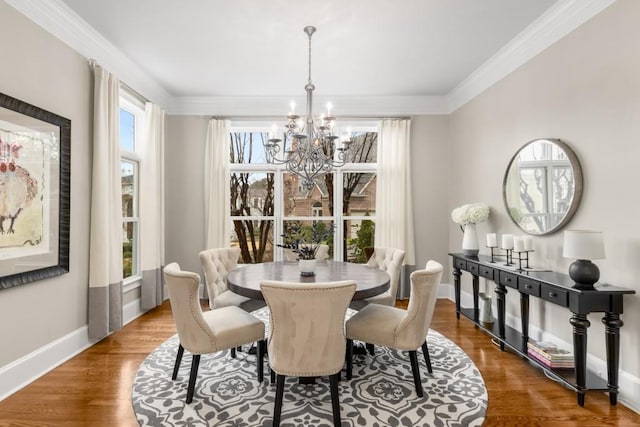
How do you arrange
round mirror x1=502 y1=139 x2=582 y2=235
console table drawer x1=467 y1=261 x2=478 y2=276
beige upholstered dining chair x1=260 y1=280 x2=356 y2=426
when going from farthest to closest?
console table drawer x1=467 y1=261 x2=478 y2=276
round mirror x1=502 y1=139 x2=582 y2=235
beige upholstered dining chair x1=260 y1=280 x2=356 y2=426

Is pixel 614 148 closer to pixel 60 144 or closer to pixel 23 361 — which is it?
pixel 60 144

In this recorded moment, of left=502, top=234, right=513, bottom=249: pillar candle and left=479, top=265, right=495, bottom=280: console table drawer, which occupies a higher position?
left=502, top=234, right=513, bottom=249: pillar candle

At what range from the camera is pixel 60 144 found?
9.33 ft

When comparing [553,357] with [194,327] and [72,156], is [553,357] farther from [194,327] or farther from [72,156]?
[72,156]

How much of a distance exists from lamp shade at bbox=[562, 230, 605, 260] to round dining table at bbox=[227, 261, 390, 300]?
4.06 feet

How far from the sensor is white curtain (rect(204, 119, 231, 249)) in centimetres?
489

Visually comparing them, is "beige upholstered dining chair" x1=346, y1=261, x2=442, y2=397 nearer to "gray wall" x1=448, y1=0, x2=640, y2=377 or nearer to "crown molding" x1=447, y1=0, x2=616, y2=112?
"gray wall" x1=448, y1=0, x2=640, y2=377

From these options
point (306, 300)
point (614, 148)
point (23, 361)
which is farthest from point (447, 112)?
point (23, 361)

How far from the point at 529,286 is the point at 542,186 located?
0.93 m

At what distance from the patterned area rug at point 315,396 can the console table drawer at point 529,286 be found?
0.74 m

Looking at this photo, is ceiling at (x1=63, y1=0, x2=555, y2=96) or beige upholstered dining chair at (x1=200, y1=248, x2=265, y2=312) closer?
ceiling at (x1=63, y1=0, x2=555, y2=96)

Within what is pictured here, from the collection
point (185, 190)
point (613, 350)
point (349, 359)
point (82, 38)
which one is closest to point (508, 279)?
point (613, 350)

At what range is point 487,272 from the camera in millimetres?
3352

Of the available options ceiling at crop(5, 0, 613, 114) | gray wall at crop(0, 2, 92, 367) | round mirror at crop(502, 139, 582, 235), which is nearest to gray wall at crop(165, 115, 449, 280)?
ceiling at crop(5, 0, 613, 114)
